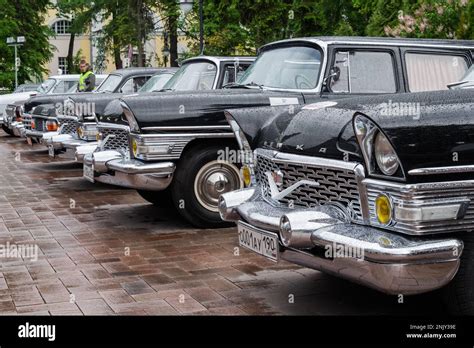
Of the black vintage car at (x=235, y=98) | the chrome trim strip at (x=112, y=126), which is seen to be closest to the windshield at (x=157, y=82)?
the chrome trim strip at (x=112, y=126)

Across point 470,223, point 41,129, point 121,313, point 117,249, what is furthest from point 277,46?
point 41,129

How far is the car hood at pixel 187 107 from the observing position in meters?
7.81

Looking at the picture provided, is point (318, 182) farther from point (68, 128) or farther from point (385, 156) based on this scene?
point (68, 128)

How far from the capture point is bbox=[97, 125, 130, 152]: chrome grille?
899 centimetres

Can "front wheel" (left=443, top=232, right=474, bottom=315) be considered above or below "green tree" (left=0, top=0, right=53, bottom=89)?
below

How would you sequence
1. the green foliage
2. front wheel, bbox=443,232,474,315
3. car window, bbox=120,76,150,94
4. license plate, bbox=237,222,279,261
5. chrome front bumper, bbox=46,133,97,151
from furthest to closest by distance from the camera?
the green foliage < car window, bbox=120,76,150,94 < chrome front bumper, bbox=46,133,97,151 < license plate, bbox=237,222,279,261 < front wheel, bbox=443,232,474,315

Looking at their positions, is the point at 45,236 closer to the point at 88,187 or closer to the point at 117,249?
the point at 117,249

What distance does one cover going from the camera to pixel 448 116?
423 centimetres

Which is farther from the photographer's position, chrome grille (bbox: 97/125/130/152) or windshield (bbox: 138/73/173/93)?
windshield (bbox: 138/73/173/93)

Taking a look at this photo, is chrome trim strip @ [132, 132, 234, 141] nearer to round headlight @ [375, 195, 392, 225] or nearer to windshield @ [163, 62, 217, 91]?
windshield @ [163, 62, 217, 91]

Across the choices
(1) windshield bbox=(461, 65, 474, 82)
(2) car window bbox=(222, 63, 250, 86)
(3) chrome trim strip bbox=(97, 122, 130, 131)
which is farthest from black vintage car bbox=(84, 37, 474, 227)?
(2) car window bbox=(222, 63, 250, 86)

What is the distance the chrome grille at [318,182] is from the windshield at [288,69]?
2326mm

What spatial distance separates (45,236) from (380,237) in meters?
4.65

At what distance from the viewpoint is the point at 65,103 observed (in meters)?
12.7
